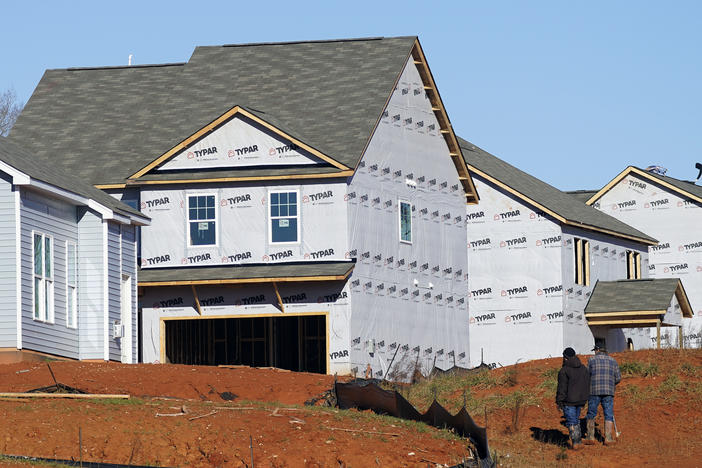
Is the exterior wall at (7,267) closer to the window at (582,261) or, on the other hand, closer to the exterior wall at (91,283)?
the exterior wall at (91,283)

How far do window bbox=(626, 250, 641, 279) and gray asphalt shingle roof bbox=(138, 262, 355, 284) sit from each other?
20.8m

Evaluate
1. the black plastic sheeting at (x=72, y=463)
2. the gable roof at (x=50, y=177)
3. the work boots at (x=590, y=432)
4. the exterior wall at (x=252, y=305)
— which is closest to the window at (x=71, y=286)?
the gable roof at (x=50, y=177)

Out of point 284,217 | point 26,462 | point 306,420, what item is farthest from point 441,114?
point 26,462

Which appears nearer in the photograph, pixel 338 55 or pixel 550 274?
pixel 338 55

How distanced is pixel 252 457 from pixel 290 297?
2044cm

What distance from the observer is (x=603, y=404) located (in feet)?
79.0

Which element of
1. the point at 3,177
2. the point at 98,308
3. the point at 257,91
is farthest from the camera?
the point at 257,91

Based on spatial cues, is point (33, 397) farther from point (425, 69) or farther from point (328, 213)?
point (425, 69)

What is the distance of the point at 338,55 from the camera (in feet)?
152

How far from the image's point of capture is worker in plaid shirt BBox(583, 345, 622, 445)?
23.9 m

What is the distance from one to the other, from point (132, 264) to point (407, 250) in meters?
9.65

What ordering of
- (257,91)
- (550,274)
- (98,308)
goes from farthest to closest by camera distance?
1. (550,274)
2. (257,91)
3. (98,308)

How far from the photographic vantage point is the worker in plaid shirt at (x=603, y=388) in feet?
78.5

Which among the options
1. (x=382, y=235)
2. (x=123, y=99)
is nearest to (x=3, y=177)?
(x=382, y=235)
